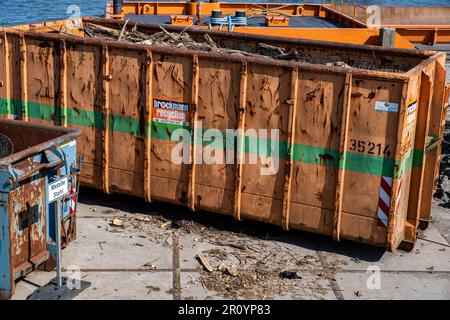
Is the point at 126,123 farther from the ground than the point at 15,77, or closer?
closer

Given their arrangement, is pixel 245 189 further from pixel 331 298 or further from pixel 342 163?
pixel 331 298

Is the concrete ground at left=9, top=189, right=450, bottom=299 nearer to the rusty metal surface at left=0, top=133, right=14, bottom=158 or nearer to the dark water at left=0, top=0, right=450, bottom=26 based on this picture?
the rusty metal surface at left=0, top=133, right=14, bottom=158

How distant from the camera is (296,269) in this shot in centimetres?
815

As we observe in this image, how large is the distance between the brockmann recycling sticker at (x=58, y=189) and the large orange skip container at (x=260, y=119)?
92.3 inches

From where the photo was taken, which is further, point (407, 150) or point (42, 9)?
point (42, 9)

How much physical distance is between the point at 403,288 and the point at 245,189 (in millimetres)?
2403

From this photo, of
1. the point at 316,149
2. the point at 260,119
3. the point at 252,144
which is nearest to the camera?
the point at 316,149

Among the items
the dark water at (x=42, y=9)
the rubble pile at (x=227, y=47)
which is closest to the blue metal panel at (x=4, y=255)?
the rubble pile at (x=227, y=47)

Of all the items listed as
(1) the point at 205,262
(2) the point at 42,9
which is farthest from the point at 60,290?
(2) the point at 42,9

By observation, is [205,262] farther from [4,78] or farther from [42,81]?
[4,78]

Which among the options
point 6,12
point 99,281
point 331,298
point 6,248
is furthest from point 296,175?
point 6,12

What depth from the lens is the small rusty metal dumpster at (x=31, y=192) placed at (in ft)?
21.8

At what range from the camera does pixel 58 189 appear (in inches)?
278

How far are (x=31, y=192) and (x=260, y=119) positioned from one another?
3.12 metres
